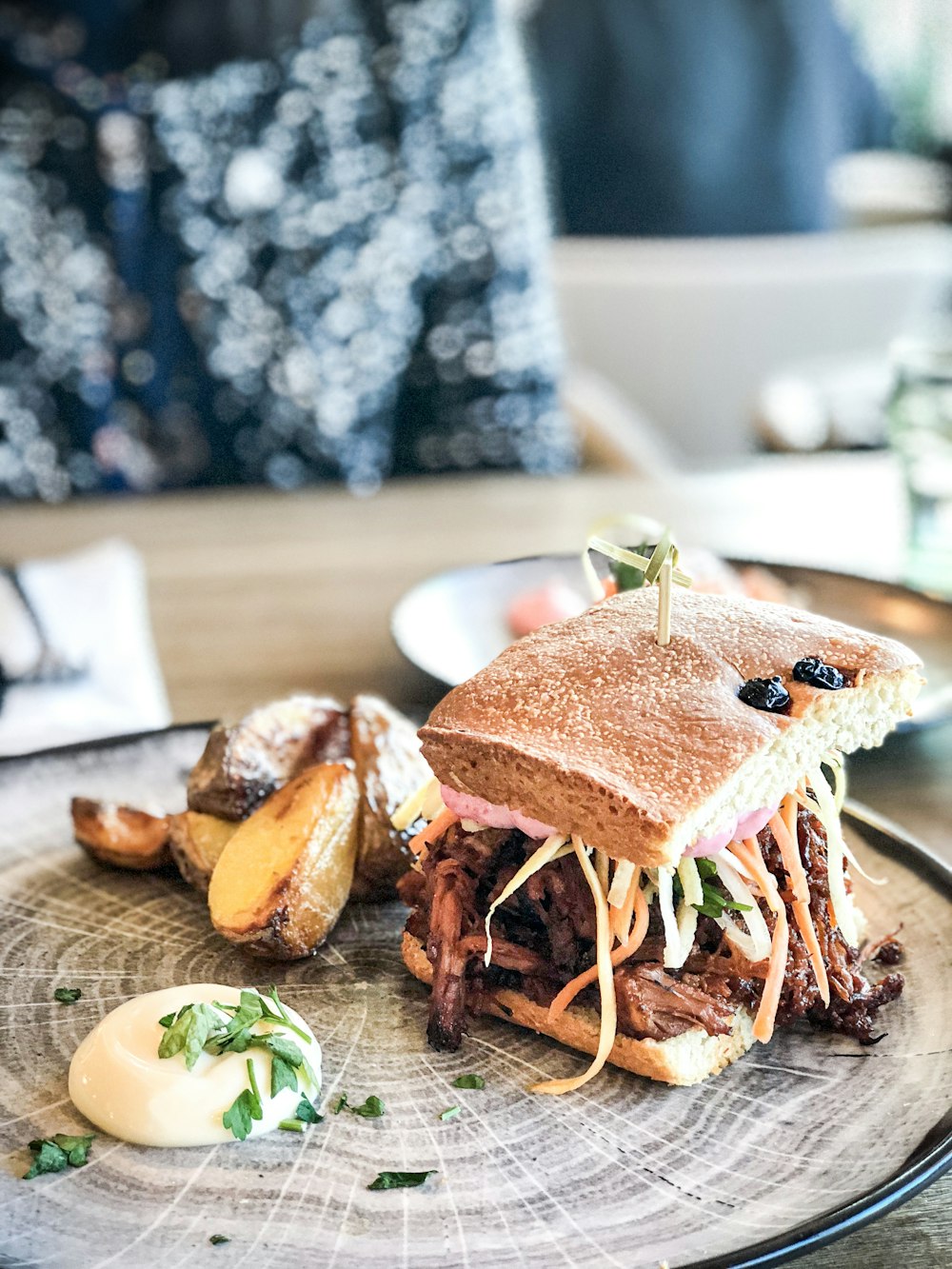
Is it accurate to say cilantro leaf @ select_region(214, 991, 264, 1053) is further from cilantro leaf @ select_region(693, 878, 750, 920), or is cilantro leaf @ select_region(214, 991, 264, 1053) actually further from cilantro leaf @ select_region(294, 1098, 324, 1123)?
cilantro leaf @ select_region(693, 878, 750, 920)

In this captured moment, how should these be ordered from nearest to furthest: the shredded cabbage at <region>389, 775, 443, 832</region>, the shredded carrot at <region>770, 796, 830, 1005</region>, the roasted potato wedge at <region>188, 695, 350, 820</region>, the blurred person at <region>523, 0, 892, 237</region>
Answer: the shredded carrot at <region>770, 796, 830, 1005</region>
the shredded cabbage at <region>389, 775, 443, 832</region>
the roasted potato wedge at <region>188, 695, 350, 820</region>
the blurred person at <region>523, 0, 892, 237</region>

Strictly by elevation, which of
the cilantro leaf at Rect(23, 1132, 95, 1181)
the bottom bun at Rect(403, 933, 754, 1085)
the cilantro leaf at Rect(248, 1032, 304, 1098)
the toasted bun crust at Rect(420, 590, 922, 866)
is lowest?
the bottom bun at Rect(403, 933, 754, 1085)

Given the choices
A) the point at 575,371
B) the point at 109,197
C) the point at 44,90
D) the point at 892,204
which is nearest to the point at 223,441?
the point at 109,197

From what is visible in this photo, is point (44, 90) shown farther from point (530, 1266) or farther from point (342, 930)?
point (530, 1266)

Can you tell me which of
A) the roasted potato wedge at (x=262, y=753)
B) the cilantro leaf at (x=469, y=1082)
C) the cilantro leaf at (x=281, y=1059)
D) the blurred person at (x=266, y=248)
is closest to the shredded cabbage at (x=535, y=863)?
the cilantro leaf at (x=469, y=1082)

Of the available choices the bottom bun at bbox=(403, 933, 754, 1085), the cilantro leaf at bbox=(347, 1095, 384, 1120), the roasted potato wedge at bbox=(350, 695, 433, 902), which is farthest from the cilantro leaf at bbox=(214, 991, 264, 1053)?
the roasted potato wedge at bbox=(350, 695, 433, 902)

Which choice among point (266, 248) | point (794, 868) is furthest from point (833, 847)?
point (266, 248)

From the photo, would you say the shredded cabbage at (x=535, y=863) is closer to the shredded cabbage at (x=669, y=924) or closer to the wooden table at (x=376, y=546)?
the shredded cabbage at (x=669, y=924)
